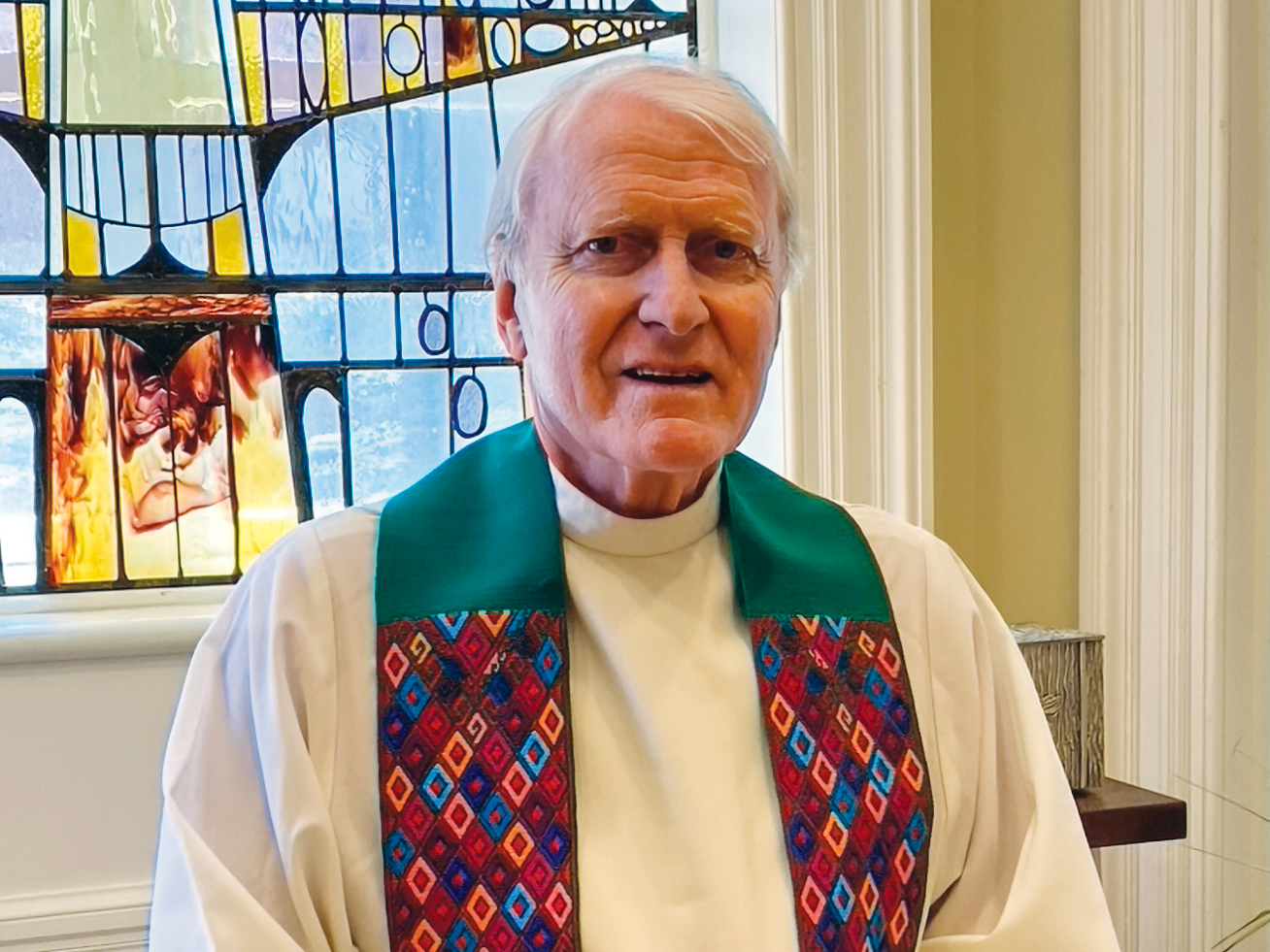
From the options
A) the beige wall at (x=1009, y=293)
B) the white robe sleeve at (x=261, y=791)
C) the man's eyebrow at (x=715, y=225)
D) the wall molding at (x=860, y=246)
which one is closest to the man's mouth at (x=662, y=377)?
the man's eyebrow at (x=715, y=225)

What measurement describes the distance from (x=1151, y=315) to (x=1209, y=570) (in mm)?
416

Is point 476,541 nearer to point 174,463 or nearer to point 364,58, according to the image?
point 174,463

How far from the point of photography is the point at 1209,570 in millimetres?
2193

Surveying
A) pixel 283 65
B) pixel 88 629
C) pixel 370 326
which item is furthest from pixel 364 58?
pixel 88 629

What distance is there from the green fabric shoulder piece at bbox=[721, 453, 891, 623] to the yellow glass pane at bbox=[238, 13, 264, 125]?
1.27m

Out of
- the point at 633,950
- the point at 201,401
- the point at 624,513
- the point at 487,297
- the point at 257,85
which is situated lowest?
the point at 633,950

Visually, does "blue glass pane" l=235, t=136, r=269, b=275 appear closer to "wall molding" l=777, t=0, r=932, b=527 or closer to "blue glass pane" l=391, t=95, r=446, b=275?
"blue glass pane" l=391, t=95, r=446, b=275

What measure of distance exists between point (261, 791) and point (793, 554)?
65 cm

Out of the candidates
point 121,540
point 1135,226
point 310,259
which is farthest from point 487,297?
point 1135,226

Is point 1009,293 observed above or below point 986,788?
above

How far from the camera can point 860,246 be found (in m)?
2.45

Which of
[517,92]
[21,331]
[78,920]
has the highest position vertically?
[517,92]

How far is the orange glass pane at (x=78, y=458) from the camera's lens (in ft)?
7.95

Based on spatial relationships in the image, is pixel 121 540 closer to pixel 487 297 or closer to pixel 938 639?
pixel 487 297
